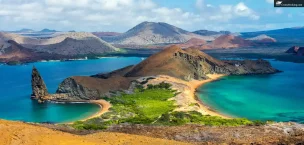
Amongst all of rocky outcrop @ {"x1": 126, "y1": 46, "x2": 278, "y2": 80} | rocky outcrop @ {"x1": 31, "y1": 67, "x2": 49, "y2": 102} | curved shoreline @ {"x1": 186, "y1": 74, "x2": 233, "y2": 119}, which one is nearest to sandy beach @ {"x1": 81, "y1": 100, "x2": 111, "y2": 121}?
rocky outcrop @ {"x1": 31, "y1": 67, "x2": 49, "y2": 102}

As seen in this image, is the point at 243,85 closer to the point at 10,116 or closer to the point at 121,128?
the point at 10,116

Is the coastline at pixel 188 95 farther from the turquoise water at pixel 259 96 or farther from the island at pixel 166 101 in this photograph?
the turquoise water at pixel 259 96

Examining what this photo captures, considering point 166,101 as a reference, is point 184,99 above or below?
above

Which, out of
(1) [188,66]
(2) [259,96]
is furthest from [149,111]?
(1) [188,66]

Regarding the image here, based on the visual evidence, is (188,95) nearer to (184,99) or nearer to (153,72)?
(184,99)

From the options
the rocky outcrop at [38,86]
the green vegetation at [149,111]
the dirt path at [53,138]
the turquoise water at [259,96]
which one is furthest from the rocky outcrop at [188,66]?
the dirt path at [53,138]
